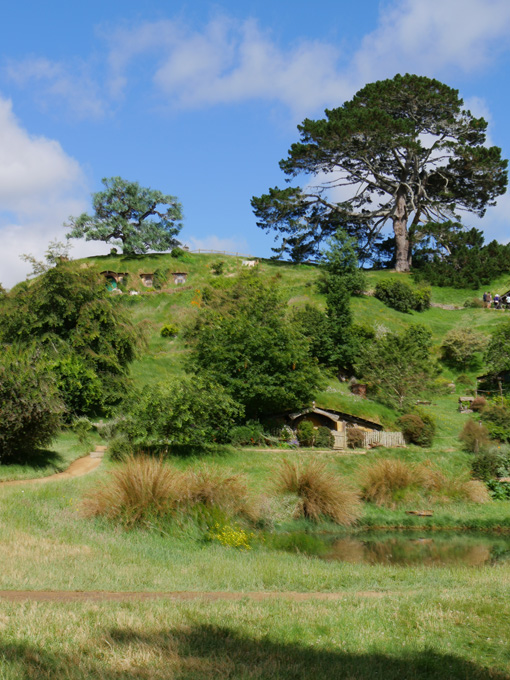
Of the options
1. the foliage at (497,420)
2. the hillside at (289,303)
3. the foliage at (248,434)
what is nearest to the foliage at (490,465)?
the foliage at (497,420)

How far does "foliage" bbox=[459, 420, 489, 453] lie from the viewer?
1266 inches

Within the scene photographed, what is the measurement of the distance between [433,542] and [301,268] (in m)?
59.7

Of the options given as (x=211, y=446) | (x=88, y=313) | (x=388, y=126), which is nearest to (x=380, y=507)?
(x=211, y=446)

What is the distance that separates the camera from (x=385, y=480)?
81.5 feet

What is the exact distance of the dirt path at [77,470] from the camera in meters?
21.2

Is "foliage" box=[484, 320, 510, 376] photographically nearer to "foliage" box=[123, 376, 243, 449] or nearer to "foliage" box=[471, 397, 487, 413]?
"foliage" box=[471, 397, 487, 413]

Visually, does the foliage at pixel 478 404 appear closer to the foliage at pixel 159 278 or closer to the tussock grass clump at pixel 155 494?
the tussock grass clump at pixel 155 494

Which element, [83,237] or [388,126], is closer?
[388,126]

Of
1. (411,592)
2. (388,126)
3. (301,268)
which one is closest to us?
(411,592)

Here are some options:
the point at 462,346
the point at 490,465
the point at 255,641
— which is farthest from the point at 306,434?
the point at 255,641

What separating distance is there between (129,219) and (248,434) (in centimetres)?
5717

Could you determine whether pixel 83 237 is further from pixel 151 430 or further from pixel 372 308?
pixel 151 430

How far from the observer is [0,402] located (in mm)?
22547

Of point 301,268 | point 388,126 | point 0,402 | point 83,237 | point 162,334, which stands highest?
point 388,126
